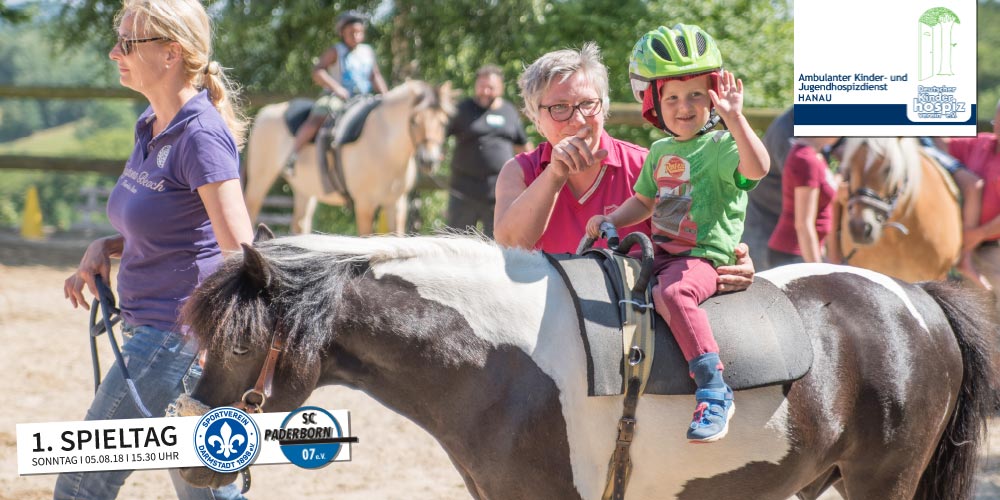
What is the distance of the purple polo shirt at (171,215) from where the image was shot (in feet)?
8.03

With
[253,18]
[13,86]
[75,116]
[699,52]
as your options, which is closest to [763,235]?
[699,52]

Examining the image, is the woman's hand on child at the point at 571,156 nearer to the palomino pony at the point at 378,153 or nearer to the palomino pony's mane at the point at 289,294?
the palomino pony's mane at the point at 289,294

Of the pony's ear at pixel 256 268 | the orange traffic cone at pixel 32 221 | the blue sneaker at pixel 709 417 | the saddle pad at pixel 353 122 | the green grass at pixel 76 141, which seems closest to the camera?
the pony's ear at pixel 256 268

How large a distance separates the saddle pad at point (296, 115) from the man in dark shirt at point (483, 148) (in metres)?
2.53

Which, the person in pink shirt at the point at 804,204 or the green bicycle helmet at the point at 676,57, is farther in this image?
the person in pink shirt at the point at 804,204

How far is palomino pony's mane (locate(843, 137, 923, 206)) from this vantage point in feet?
17.7

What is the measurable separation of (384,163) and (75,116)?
92.5ft

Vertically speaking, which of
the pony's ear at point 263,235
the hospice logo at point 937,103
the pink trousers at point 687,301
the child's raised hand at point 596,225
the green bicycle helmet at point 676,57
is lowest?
the pink trousers at point 687,301

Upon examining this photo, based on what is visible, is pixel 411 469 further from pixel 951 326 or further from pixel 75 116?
pixel 75 116

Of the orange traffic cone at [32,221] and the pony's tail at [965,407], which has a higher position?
the orange traffic cone at [32,221]

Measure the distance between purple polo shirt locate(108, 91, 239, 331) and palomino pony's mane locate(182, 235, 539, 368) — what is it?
1.26ft

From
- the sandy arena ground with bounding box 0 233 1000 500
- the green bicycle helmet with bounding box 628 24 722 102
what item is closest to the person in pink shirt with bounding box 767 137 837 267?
the sandy arena ground with bounding box 0 233 1000 500

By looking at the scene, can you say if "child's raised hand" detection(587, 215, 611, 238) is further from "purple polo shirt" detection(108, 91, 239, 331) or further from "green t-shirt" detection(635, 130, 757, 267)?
"purple polo shirt" detection(108, 91, 239, 331)
